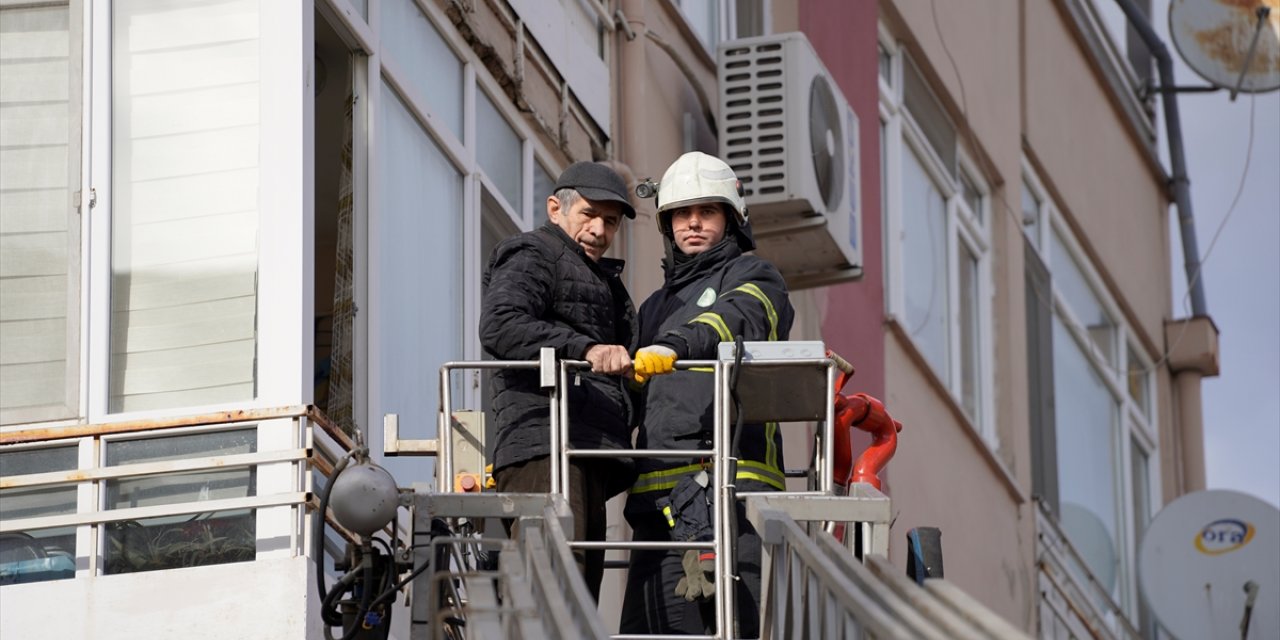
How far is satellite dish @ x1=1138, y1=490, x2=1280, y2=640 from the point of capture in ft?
70.4

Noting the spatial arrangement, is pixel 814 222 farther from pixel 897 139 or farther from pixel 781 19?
pixel 897 139

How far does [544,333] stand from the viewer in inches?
377

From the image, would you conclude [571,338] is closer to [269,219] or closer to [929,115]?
[269,219]

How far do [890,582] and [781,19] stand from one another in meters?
12.5

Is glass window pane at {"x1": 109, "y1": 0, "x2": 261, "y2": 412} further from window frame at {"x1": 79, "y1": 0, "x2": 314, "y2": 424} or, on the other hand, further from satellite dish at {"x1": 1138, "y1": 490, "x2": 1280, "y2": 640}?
satellite dish at {"x1": 1138, "y1": 490, "x2": 1280, "y2": 640}

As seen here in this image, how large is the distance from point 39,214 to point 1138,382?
21.4 m

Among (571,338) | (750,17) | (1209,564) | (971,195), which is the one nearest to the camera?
(571,338)

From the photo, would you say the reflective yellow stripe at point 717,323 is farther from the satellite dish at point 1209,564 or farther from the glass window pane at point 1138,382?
the glass window pane at point 1138,382

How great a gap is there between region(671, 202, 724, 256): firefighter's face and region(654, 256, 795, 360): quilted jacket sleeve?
5.5 inches

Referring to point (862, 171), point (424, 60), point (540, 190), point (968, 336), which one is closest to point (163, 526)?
point (424, 60)

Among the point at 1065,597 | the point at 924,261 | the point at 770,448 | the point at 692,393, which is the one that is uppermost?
the point at 924,261

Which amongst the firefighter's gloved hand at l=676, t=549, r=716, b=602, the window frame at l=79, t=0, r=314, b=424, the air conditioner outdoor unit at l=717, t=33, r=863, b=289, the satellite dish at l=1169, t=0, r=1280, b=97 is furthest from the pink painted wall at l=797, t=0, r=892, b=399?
the firefighter's gloved hand at l=676, t=549, r=716, b=602

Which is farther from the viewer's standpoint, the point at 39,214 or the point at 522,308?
the point at 39,214

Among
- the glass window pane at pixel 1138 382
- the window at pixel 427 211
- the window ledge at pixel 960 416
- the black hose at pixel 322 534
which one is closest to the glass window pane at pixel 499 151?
the window at pixel 427 211
